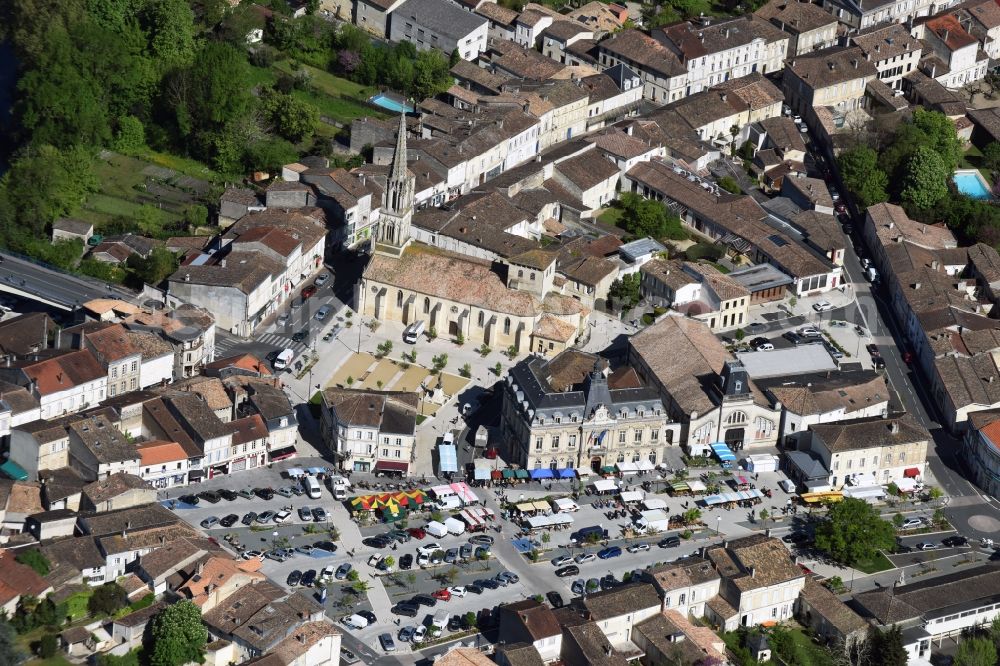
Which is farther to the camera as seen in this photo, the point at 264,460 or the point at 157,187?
the point at 157,187

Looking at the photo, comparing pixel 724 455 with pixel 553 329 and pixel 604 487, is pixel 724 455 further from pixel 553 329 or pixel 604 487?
pixel 553 329

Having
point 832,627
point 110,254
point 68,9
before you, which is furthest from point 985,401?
point 68,9

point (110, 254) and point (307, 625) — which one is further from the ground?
point (110, 254)

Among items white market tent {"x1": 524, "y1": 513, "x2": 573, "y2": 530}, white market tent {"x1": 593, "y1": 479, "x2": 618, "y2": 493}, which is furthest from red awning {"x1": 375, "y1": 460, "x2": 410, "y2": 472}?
white market tent {"x1": 593, "y1": 479, "x2": 618, "y2": 493}

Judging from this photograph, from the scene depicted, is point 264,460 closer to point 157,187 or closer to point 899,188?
point 157,187

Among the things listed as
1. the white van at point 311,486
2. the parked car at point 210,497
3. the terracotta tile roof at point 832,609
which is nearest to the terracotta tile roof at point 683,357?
the terracotta tile roof at point 832,609

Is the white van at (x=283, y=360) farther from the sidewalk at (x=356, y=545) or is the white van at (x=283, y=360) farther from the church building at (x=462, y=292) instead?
the sidewalk at (x=356, y=545)
